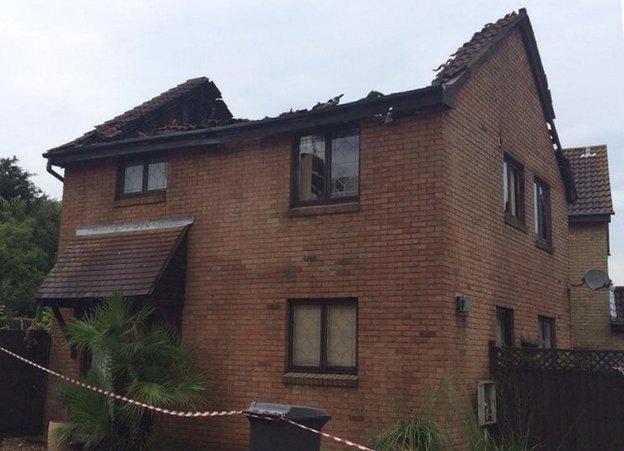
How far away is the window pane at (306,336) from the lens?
10.2m

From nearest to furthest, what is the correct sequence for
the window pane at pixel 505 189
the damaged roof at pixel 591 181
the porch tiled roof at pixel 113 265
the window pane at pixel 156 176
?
the porch tiled roof at pixel 113 265 → the window pane at pixel 505 189 → the window pane at pixel 156 176 → the damaged roof at pixel 591 181

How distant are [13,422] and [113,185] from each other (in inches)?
177

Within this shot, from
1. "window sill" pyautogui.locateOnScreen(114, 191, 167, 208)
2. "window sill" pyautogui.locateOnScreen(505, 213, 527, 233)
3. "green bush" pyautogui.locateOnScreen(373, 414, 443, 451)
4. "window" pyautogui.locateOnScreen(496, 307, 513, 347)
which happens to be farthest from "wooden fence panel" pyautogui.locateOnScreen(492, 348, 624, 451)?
"window sill" pyautogui.locateOnScreen(114, 191, 167, 208)

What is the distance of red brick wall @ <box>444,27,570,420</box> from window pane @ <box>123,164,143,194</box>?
5.78 m

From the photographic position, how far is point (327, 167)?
10.6 m

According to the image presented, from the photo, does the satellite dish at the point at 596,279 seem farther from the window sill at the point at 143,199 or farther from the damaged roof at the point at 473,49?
the window sill at the point at 143,199

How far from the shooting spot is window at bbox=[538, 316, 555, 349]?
13.3 meters

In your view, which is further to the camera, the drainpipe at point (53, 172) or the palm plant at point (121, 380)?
the drainpipe at point (53, 172)

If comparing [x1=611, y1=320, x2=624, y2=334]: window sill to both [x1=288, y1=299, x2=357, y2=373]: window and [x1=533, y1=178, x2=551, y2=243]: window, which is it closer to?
[x1=533, y1=178, x2=551, y2=243]: window

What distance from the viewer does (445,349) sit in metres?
9.05

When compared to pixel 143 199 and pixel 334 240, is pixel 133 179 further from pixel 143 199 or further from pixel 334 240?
pixel 334 240

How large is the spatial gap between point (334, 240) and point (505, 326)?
3.58 metres

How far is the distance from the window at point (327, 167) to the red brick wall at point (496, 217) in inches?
58.3

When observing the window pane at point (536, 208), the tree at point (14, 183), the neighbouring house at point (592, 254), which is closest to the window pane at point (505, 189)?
the window pane at point (536, 208)
